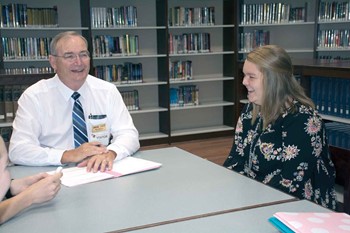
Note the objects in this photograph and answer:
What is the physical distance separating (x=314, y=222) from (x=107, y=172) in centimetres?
89

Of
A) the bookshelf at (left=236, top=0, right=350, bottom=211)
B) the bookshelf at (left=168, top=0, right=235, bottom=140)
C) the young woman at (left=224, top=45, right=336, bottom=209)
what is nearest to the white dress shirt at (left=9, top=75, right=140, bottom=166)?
the young woman at (left=224, top=45, right=336, bottom=209)

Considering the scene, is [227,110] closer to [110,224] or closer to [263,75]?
[263,75]

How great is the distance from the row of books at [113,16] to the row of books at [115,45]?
0.14 metres

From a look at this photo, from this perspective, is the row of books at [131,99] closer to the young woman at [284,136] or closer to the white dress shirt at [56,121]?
the white dress shirt at [56,121]

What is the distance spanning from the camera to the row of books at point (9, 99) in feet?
11.4

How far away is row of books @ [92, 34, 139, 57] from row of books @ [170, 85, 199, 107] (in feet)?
2.38

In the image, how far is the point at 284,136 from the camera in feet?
6.21

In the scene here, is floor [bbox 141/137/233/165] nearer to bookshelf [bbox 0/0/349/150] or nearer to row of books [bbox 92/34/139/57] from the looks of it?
bookshelf [bbox 0/0/349/150]

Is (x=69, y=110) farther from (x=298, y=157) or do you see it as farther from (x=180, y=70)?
(x=180, y=70)

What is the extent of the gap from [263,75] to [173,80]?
3444mm

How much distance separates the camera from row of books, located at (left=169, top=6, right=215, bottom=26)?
525cm

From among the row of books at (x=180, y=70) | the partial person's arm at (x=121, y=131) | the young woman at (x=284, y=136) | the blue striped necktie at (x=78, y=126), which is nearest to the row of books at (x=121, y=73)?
the row of books at (x=180, y=70)

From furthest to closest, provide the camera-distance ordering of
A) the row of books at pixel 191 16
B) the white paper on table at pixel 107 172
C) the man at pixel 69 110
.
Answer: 1. the row of books at pixel 191 16
2. the man at pixel 69 110
3. the white paper on table at pixel 107 172

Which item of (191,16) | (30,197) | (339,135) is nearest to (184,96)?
(191,16)
